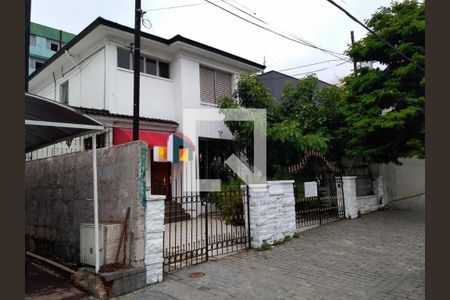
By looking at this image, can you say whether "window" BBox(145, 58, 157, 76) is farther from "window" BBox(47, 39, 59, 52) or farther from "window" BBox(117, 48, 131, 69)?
"window" BBox(47, 39, 59, 52)

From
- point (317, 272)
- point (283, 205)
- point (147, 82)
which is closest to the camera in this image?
point (317, 272)

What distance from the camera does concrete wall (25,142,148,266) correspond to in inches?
227

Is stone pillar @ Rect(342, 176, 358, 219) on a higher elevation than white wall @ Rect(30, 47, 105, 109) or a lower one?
lower

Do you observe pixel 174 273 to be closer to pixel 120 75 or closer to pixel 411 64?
pixel 120 75

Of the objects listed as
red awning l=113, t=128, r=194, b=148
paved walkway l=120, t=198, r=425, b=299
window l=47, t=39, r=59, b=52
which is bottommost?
paved walkway l=120, t=198, r=425, b=299

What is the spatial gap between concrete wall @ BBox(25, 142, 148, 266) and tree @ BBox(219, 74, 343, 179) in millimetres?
5854

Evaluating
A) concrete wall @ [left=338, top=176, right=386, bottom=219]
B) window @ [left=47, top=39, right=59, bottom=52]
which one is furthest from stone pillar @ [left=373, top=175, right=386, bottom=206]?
window @ [left=47, top=39, right=59, bottom=52]

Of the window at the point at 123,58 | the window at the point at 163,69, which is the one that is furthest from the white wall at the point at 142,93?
the window at the point at 123,58

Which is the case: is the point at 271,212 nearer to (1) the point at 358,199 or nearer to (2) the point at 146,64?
(1) the point at 358,199

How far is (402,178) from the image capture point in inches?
719

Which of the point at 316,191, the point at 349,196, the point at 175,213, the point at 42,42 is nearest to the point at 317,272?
the point at 175,213

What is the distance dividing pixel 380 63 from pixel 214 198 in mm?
8238

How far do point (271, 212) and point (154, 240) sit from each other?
3503 millimetres

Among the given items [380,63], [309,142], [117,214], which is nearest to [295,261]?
[117,214]
